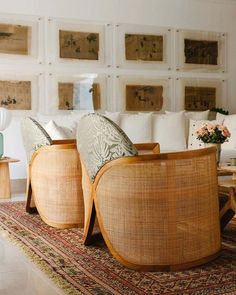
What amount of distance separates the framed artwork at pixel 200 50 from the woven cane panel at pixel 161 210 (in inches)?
193

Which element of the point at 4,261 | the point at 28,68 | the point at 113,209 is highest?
the point at 28,68

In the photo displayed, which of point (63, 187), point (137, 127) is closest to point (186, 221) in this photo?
point (63, 187)

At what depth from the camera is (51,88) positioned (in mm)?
6938

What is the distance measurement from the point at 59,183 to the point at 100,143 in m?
1.12

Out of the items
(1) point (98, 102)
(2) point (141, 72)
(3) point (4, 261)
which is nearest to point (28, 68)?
(1) point (98, 102)

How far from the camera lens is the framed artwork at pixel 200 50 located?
7.72 meters

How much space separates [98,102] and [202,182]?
433 centimetres

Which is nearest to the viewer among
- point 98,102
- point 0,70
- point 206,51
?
point 0,70

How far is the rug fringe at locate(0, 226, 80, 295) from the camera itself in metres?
2.70

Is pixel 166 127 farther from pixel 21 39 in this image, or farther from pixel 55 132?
pixel 21 39

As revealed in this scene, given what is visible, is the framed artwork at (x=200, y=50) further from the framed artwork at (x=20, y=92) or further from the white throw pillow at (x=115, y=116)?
the framed artwork at (x=20, y=92)

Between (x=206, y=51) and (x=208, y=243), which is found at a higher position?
(x=206, y=51)

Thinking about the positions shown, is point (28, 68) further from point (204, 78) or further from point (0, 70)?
point (204, 78)

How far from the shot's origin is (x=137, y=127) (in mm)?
6855
